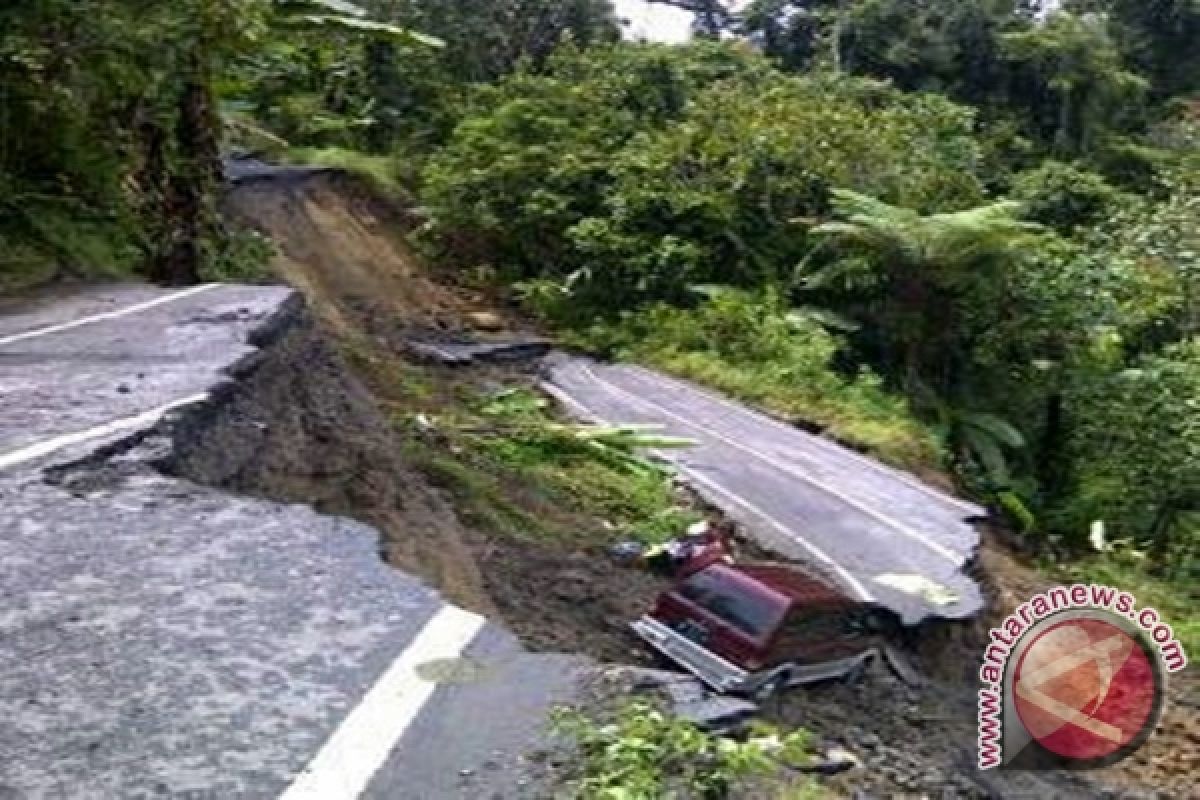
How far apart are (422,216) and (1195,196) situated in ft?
42.6

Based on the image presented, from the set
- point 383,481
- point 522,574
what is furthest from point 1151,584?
point 383,481

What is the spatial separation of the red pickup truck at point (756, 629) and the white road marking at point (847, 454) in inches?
199

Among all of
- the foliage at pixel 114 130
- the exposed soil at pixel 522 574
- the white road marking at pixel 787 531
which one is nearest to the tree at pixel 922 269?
the exposed soil at pixel 522 574

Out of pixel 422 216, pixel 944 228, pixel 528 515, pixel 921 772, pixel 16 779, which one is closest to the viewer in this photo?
pixel 16 779

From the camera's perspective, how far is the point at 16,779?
2.99 m

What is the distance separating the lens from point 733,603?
29.0 feet

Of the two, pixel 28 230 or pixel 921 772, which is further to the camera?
pixel 28 230

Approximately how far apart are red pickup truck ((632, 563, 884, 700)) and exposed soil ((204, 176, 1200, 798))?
20 centimetres

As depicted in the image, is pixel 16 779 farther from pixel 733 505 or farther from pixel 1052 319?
pixel 1052 319

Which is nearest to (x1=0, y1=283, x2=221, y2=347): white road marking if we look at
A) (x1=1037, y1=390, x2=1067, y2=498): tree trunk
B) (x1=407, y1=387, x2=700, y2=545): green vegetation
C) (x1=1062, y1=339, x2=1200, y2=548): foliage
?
(x1=407, y1=387, x2=700, y2=545): green vegetation

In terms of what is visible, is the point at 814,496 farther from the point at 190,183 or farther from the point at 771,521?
the point at 190,183

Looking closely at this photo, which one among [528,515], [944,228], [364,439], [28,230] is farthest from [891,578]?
[28,230]

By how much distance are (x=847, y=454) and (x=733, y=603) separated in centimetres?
695

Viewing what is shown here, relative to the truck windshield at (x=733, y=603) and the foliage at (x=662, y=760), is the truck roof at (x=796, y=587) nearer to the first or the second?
the truck windshield at (x=733, y=603)
